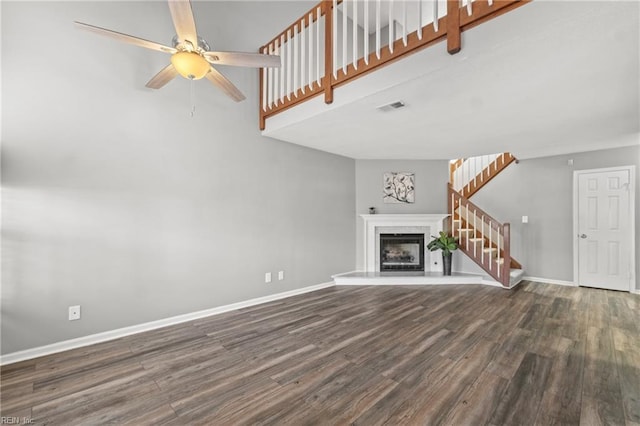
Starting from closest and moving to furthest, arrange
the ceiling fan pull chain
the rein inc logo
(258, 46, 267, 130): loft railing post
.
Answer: the rein inc logo, the ceiling fan pull chain, (258, 46, 267, 130): loft railing post

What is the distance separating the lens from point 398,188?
18.8 ft

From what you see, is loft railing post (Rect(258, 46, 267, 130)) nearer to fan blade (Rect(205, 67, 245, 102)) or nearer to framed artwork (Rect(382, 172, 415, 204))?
fan blade (Rect(205, 67, 245, 102))

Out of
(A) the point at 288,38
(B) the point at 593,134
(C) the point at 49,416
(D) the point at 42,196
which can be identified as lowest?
(C) the point at 49,416

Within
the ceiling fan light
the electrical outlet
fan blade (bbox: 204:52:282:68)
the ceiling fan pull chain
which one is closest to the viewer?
the ceiling fan light

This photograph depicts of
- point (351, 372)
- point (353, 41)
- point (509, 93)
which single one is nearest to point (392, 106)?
point (353, 41)

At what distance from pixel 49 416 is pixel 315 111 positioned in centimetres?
339

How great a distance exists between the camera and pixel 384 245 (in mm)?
5684

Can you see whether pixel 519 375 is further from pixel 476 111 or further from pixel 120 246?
pixel 120 246

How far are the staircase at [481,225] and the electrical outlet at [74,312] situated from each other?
5877 millimetres

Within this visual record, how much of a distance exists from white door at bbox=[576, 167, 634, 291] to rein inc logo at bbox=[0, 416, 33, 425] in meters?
7.19

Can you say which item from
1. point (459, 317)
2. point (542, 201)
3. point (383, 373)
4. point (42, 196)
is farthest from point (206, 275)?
point (542, 201)

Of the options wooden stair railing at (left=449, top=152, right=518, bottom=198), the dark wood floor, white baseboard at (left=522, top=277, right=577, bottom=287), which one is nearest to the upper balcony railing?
the dark wood floor

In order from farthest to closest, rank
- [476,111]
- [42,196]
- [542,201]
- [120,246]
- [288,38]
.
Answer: [542,201] < [288,38] < [476,111] < [120,246] < [42,196]

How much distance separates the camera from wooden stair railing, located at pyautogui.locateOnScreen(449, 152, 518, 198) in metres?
5.86
